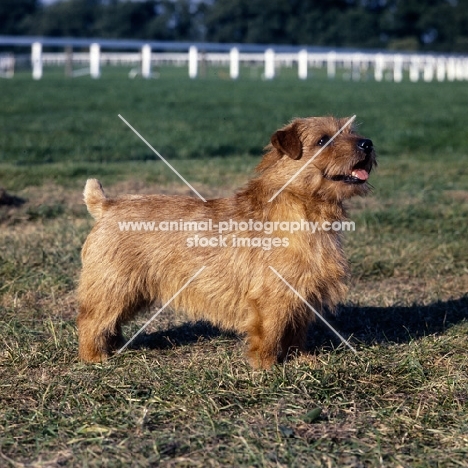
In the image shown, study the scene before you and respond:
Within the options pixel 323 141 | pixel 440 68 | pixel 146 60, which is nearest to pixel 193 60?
pixel 146 60

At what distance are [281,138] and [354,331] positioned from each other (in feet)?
5.05

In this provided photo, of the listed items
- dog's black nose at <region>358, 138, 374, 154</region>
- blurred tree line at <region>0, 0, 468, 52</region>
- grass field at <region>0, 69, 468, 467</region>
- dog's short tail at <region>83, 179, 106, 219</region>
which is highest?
blurred tree line at <region>0, 0, 468, 52</region>

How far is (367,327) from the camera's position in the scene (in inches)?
220

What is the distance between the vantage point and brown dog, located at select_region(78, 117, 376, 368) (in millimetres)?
4574

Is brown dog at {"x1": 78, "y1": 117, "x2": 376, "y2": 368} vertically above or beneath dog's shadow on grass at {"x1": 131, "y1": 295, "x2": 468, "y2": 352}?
above

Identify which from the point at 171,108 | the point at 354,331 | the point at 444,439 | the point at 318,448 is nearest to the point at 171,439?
the point at 318,448

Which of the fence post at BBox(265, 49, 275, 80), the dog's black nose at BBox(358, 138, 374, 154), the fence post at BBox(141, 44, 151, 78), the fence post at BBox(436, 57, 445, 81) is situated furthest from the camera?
the fence post at BBox(436, 57, 445, 81)

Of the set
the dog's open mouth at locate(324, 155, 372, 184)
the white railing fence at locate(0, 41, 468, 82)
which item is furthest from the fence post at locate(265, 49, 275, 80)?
the dog's open mouth at locate(324, 155, 372, 184)

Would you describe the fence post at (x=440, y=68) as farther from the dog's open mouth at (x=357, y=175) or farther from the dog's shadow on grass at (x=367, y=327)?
the dog's open mouth at (x=357, y=175)

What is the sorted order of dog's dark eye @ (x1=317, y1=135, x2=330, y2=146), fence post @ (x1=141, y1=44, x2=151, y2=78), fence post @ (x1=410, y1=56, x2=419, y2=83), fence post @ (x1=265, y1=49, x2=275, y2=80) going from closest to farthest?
dog's dark eye @ (x1=317, y1=135, x2=330, y2=146) < fence post @ (x1=141, y1=44, x2=151, y2=78) < fence post @ (x1=265, y1=49, x2=275, y2=80) < fence post @ (x1=410, y1=56, x2=419, y2=83)

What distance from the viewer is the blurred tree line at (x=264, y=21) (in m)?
65.8

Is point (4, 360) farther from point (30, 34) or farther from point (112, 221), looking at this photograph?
point (30, 34)

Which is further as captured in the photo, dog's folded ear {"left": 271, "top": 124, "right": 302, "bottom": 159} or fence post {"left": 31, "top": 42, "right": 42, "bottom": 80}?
fence post {"left": 31, "top": 42, "right": 42, "bottom": 80}

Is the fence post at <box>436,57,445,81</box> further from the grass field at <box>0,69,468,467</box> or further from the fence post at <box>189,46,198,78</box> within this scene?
the grass field at <box>0,69,468,467</box>
